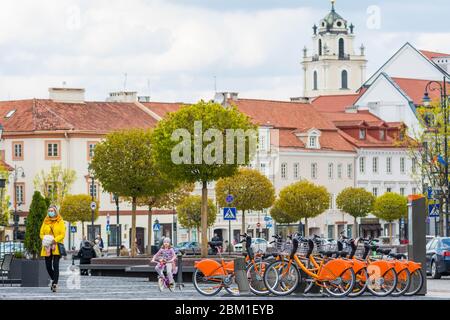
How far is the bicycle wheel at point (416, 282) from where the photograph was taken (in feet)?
98.5

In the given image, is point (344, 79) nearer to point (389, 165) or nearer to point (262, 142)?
point (389, 165)

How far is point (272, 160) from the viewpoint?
10875 centimetres

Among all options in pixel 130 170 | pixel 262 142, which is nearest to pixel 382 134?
pixel 262 142

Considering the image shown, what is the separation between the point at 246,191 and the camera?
3652 inches

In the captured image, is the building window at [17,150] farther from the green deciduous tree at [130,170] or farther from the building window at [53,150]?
the green deciduous tree at [130,170]

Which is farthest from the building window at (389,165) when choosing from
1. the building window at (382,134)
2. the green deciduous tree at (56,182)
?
the green deciduous tree at (56,182)

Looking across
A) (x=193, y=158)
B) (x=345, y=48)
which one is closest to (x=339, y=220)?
(x=345, y=48)

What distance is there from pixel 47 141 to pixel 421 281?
239 feet

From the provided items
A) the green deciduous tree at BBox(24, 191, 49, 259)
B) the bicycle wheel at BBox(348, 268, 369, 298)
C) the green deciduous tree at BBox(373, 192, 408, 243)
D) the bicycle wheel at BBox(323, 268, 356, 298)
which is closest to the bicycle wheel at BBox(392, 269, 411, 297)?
the bicycle wheel at BBox(348, 268, 369, 298)

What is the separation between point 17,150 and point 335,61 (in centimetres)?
6445

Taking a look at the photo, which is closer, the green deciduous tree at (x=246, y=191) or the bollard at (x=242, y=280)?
the bollard at (x=242, y=280)

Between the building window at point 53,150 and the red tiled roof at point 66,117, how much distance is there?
41.2 inches

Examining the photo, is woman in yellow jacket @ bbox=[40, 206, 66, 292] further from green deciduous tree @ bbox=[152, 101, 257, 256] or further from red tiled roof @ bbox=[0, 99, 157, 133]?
red tiled roof @ bbox=[0, 99, 157, 133]
